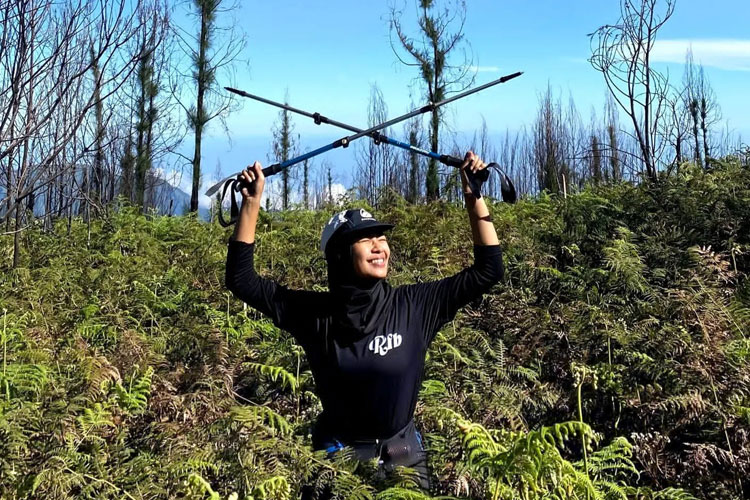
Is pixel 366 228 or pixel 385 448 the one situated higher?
pixel 366 228

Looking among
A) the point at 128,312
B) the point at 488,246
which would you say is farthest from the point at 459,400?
the point at 128,312

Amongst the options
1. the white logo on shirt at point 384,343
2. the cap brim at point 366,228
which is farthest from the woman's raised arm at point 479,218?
the white logo on shirt at point 384,343

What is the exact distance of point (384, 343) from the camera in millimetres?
2582

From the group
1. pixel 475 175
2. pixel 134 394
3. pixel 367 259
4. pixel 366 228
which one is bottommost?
pixel 134 394

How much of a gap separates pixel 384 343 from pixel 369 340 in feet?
0.19

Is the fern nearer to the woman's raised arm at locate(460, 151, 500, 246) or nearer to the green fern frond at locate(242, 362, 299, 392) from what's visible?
the green fern frond at locate(242, 362, 299, 392)

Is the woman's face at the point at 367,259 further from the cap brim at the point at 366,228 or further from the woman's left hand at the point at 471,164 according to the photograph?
the woman's left hand at the point at 471,164

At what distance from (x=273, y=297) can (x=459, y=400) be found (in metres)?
2.20

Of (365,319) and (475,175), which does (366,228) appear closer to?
(365,319)

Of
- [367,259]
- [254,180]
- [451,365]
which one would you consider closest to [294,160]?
[254,180]

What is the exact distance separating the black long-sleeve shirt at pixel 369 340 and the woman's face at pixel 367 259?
161 mm

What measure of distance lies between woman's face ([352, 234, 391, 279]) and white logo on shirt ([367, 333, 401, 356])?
0.24 metres

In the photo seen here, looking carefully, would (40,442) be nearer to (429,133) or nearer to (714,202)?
(714,202)

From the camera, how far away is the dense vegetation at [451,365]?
2605 mm
